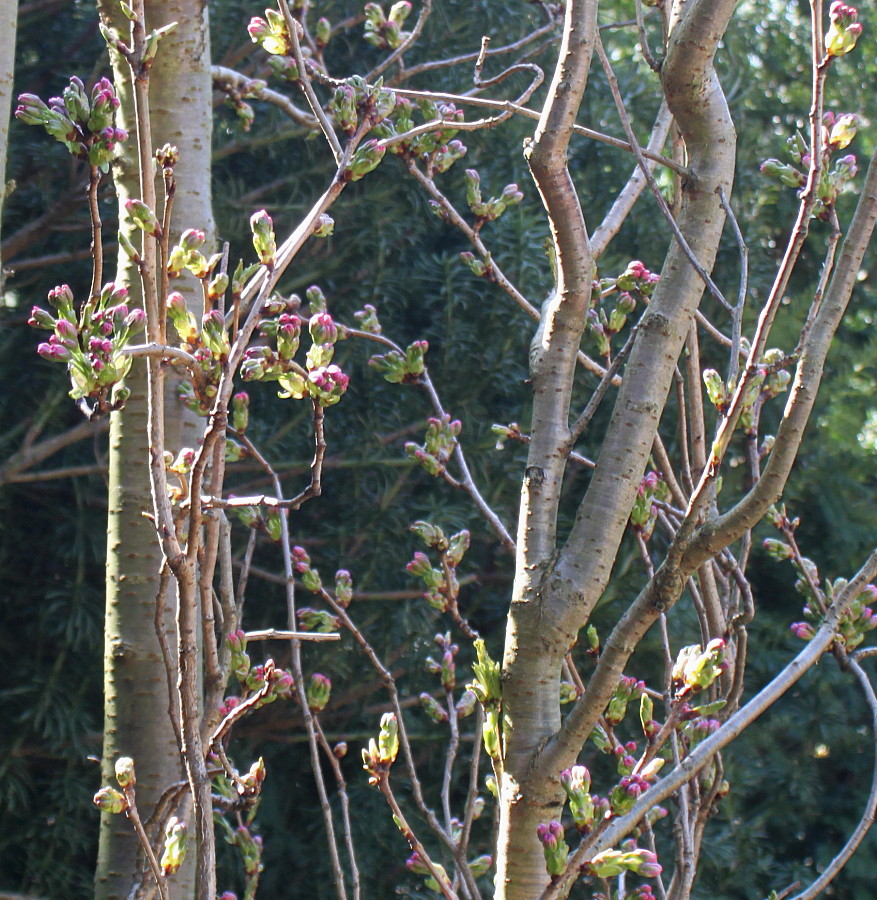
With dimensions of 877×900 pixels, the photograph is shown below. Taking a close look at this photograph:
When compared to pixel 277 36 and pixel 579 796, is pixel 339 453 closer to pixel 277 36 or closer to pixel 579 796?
pixel 277 36

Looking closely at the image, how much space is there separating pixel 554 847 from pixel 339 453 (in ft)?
6.77

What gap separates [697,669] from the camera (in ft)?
3.08

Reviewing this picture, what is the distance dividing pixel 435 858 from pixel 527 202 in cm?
206

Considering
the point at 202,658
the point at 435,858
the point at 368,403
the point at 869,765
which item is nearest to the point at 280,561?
the point at 368,403

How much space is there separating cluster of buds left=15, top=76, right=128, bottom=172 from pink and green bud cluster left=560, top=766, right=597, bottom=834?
0.71 metres

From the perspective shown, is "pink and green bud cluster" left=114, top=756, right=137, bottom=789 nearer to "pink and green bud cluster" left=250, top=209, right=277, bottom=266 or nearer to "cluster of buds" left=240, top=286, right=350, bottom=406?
"cluster of buds" left=240, top=286, right=350, bottom=406

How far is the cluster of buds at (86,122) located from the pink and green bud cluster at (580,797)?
71cm

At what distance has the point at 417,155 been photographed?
157 centimetres

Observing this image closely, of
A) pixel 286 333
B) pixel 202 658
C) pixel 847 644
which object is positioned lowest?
pixel 202 658

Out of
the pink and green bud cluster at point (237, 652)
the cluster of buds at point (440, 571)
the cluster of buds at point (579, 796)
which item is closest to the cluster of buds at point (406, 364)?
the cluster of buds at point (440, 571)

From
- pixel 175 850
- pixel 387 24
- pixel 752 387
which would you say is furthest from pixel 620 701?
pixel 387 24

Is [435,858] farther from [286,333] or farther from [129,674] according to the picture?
[286,333]

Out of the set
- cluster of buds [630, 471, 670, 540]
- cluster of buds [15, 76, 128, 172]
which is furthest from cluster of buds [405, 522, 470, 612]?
cluster of buds [15, 76, 128, 172]

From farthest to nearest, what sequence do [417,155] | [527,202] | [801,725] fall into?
[801,725], [527,202], [417,155]
